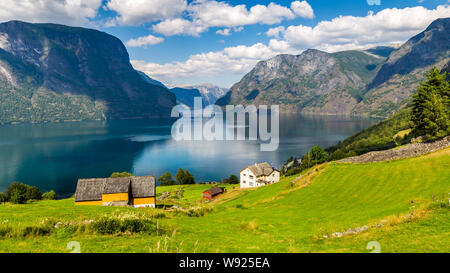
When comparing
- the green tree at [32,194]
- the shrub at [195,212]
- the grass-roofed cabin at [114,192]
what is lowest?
the green tree at [32,194]

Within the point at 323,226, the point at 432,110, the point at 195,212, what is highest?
the point at 432,110

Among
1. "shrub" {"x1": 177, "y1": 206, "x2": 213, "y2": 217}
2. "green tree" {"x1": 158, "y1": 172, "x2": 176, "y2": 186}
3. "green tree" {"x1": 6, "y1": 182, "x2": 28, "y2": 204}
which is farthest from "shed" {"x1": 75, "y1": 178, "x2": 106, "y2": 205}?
"green tree" {"x1": 158, "y1": 172, "x2": 176, "y2": 186}

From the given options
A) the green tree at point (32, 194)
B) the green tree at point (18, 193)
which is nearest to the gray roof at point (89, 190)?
the green tree at point (18, 193)

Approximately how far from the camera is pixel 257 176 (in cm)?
9606

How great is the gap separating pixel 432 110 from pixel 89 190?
73.5 metres

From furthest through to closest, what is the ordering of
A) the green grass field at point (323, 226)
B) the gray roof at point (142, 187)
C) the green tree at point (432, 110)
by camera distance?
1. the green tree at point (432, 110)
2. the gray roof at point (142, 187)
3. the green grass field at point (323, 226)

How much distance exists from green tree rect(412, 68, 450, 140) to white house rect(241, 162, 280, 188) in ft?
158

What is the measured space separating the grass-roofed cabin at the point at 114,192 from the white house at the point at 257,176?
160ft

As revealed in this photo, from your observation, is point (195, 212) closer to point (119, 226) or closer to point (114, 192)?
point (119, 226)

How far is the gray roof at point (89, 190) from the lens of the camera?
49916 millimetres

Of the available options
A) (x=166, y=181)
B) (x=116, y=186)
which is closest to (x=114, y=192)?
(x=116, y=186)

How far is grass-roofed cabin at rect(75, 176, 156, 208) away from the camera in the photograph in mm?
50000

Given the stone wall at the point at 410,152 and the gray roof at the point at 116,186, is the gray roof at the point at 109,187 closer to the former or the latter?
the gray roof at the point at 116,186
